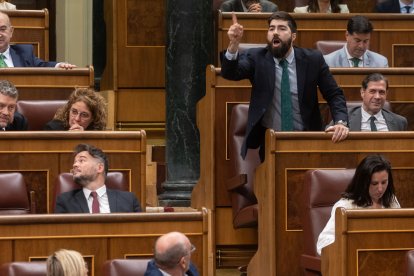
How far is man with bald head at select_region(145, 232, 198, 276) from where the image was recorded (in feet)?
8.76

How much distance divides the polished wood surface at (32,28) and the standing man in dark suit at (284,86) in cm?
102

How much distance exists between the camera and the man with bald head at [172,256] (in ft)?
8.76

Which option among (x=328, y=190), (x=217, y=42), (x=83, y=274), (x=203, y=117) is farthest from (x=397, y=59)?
(x=83, y=274)

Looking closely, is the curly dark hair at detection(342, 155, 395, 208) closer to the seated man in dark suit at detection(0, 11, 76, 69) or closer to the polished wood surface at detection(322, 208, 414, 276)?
the polished wood surface at detection(322, 208, 414, 276)

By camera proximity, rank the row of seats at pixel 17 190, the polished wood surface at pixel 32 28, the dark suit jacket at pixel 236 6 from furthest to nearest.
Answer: the dark suit jacket at pixel 236 6 < the polished wood surface at pixel 32 28 < the row of seats at pixel 17 190

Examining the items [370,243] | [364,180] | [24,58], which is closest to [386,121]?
[364,180]

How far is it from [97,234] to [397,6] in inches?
91.0

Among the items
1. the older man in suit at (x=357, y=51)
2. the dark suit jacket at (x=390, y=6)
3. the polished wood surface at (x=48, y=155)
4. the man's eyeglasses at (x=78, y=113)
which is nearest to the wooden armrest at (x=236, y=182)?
the polished wood surface at (x=48, y=155)

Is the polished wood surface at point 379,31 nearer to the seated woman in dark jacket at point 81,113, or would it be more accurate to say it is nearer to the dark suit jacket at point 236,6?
the dark suit jacket at point 236,6

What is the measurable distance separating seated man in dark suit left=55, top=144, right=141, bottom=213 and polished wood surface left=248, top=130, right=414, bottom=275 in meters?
0.40

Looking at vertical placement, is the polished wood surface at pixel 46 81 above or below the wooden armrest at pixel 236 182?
above

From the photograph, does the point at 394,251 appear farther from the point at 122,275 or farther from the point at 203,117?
the point at 203,117

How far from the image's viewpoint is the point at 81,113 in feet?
12.1

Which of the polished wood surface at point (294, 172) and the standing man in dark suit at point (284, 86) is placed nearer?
the polished wood surface at point (294, 172)
